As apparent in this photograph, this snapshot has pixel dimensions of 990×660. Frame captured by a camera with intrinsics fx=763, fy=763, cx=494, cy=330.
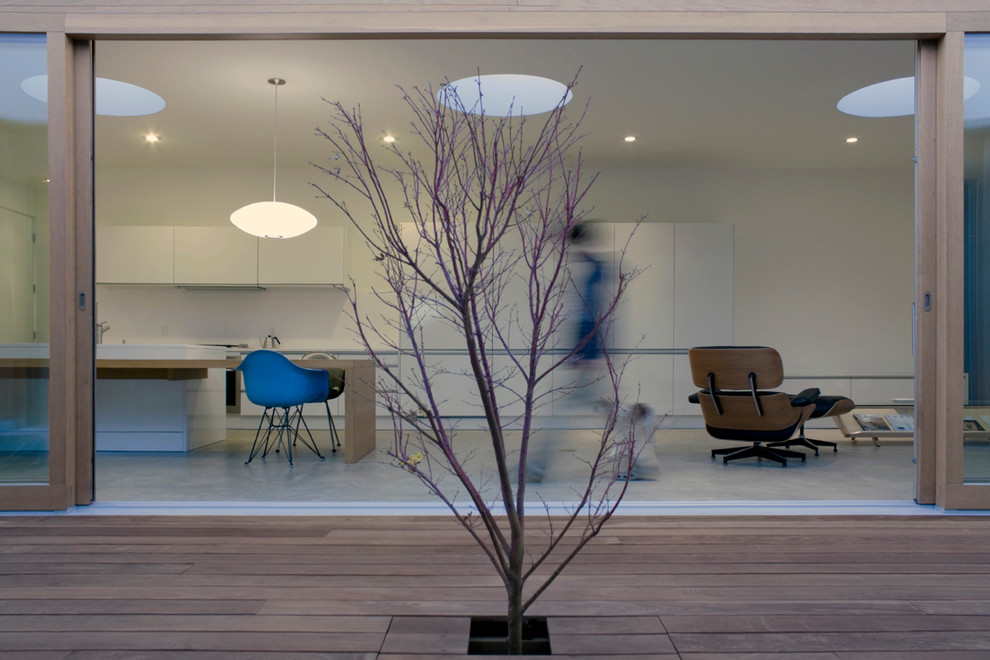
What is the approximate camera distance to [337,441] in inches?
241

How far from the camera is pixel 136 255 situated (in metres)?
7.47

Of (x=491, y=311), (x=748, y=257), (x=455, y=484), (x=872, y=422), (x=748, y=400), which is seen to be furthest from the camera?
(x=748, y=257)

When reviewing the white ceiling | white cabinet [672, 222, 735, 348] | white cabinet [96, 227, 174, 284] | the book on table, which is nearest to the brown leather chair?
the book on table

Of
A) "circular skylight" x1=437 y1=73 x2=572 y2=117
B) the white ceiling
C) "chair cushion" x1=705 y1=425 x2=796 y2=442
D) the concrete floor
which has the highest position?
the white ceiling

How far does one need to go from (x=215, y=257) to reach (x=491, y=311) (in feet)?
17.8

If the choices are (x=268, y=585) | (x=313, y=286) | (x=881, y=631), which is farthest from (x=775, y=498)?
(x=313, y=286)

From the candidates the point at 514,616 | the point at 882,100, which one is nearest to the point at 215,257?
the point at 882,100

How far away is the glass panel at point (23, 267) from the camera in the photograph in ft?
10.5

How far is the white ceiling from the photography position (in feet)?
15.6

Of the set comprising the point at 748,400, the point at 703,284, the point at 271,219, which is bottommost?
the point at 748,400

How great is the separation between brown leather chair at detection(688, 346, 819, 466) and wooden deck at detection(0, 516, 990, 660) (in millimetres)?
1951

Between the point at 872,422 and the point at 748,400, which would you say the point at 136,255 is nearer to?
the point at 748,400

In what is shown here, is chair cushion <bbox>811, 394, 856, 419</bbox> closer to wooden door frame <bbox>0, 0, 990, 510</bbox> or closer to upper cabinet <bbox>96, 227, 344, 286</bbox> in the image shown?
wooden door frame <bbox>0, 0, 990, 510</bbox>

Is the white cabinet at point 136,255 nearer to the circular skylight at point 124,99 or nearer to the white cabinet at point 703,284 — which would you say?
the circular skylight at point 124,99
